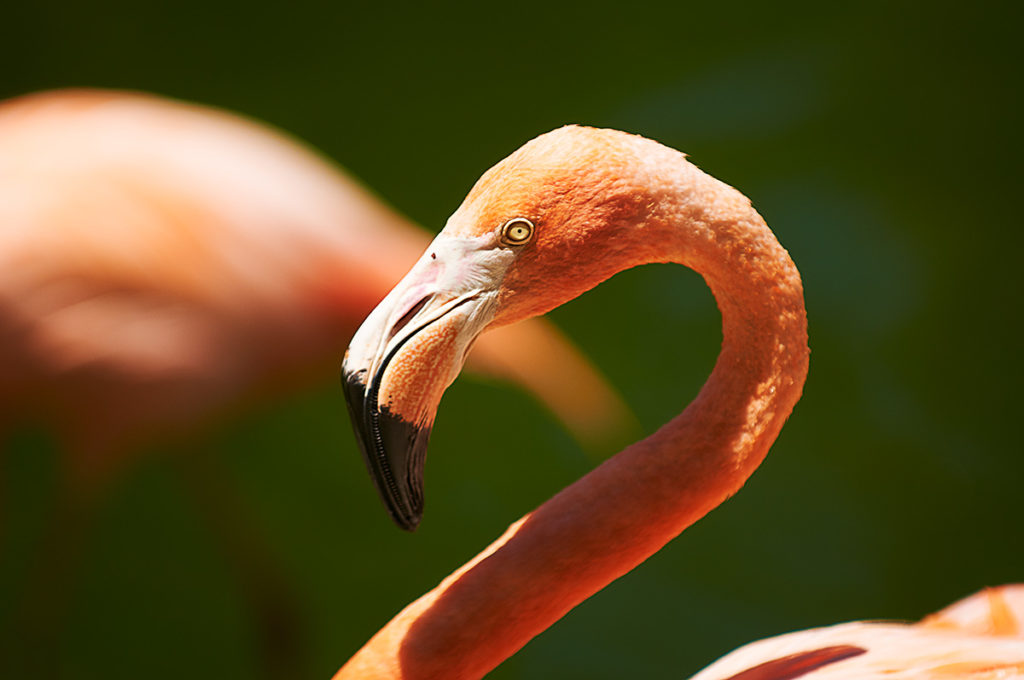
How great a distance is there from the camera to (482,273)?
0.82 meters

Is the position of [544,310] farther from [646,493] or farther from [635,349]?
[635,349]

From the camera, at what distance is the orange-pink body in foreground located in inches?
62.9

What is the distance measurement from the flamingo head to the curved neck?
0.07 metres

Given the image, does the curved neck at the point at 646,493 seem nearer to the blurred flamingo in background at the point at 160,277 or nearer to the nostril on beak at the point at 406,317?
the nostril on beak at the point at 406,317

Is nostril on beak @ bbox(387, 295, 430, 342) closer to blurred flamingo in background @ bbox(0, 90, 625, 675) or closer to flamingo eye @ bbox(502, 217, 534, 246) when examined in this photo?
flamingo eye @ bbox(502, 217, 534, 246)

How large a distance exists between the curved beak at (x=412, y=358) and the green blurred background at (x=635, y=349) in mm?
1113

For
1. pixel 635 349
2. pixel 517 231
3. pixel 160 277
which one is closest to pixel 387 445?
pixel 517 231

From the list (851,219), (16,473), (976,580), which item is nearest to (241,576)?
(16,473)

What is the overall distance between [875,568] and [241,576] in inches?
61.2

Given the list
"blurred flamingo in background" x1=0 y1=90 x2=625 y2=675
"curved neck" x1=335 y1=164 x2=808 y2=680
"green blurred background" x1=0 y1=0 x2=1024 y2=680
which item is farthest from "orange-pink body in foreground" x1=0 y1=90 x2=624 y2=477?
"curved neck" x1=335 y1=164 x2=808 y2=680

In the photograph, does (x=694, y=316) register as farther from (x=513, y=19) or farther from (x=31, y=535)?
(x=31, y=535)

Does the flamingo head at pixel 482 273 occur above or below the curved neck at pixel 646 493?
above

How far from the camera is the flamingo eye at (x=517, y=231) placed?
2.69 feet

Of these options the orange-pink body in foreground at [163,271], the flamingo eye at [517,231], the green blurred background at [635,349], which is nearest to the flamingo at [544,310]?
the flamingo eye at [517,231]
